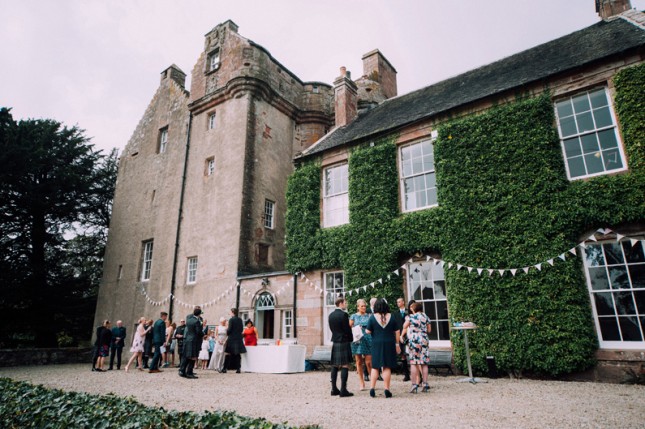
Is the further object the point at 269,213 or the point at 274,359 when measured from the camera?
the point at 269,213

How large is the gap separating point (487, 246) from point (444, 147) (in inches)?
136

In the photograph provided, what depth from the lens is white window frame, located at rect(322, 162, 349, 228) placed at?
14.5m

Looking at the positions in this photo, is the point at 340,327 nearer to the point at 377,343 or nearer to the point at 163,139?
the point at 377,343

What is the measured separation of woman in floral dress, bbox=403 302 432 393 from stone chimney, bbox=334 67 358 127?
37.0 ft

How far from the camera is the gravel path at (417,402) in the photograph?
5.21 metres

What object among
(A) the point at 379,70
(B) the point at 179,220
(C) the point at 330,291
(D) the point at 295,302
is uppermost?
(A) the point at 379,70

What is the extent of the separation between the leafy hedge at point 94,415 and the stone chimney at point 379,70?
19.2 meters

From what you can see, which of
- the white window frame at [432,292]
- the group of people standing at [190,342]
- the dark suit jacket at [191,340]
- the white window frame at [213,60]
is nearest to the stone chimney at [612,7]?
the white window frame at [432,292]

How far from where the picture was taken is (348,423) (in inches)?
202

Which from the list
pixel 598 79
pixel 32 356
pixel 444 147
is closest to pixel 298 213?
pixel 444 147

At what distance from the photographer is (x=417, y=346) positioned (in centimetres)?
784

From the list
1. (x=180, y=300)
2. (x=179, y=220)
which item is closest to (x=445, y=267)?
(x=180, y=300)

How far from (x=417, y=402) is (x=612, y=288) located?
6.00 metres

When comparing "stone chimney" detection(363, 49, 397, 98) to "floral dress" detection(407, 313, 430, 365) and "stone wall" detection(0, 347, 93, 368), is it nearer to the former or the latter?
"floral dress" detection(407, 313, 430, 365)
